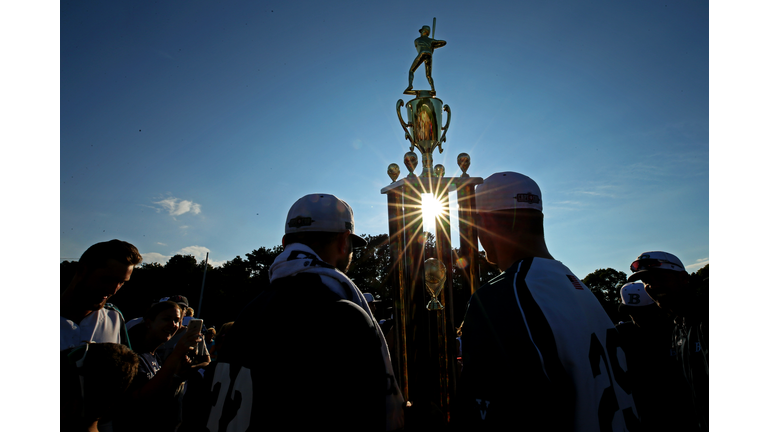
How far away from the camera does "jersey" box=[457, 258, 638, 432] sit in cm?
138

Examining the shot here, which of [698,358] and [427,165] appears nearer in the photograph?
[698,358]

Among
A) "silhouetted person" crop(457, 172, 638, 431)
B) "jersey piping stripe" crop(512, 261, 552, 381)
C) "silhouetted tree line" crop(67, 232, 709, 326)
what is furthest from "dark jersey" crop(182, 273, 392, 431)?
"silhouetted tree line" crop(67, 232, 709, 326)

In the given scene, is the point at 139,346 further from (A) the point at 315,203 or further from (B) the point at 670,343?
(B) the point at 670,343

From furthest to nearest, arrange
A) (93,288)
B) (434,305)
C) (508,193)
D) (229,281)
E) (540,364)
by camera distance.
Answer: (229,281)
(434,305)
(93,288)
(508,193)
(540,364)

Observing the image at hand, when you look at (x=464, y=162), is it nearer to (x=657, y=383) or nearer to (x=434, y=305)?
(x=434, y=305)

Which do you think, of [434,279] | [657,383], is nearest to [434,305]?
[434,279]

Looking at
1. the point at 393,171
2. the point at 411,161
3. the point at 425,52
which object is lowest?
the point at 393,171

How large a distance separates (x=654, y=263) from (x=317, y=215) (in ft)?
10.5

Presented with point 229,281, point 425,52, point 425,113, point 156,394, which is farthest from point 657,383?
point 229,281

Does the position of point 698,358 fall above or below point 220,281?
above

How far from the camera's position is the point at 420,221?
4.67 metres

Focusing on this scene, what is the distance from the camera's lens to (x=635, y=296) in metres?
4.79

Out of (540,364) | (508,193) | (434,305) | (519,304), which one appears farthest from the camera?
(434,305)
